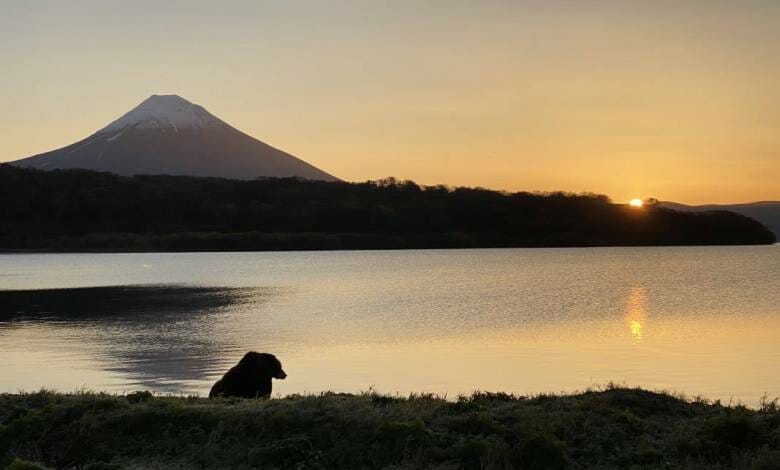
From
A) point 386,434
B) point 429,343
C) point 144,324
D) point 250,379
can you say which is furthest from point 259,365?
point 144,324

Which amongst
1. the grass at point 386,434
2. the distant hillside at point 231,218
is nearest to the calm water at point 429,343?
the grass at point 386,434

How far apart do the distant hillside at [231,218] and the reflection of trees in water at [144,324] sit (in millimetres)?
118410

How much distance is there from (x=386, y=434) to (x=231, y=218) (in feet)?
600

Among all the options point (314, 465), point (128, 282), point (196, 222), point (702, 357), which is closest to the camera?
point (314, 465)

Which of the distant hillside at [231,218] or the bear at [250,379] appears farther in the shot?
the distant hillside at [231,218]

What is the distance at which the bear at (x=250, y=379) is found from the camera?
550 inches

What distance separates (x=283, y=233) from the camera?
189750 millimetres

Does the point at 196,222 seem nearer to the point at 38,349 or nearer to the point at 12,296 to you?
the point at 12,296

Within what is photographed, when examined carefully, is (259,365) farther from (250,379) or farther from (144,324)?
(144,324)

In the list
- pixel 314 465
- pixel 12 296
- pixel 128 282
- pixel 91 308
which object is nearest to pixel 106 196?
pixel 128 282

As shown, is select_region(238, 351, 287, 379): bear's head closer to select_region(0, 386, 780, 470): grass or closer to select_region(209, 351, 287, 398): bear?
select_region(209, 351, 287, 398): bear

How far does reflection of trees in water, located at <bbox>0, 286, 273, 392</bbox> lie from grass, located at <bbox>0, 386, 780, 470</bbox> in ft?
29.4

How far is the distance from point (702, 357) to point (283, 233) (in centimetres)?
16868

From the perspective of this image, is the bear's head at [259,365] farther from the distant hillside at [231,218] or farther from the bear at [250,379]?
the distant hillside at [231,218]
